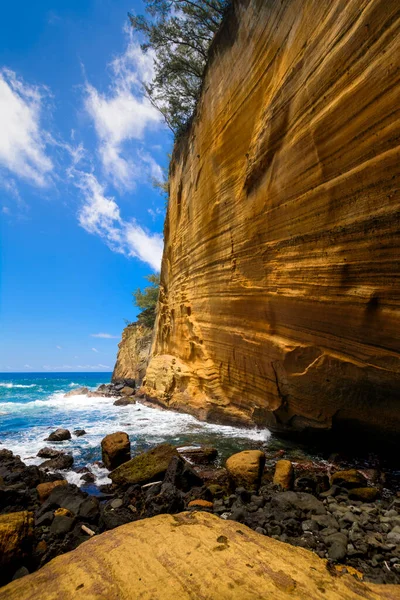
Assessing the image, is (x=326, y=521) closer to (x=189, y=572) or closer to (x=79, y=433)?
(x=189, y=572)

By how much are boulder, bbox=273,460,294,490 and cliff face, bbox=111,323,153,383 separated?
22422 millimetres

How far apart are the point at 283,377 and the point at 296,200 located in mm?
4300

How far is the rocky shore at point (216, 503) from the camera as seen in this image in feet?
11.4

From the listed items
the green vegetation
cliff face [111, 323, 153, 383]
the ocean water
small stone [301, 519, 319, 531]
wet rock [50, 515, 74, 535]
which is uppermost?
the green vegetation

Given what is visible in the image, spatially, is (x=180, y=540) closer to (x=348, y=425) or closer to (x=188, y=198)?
(x=348, y=425)

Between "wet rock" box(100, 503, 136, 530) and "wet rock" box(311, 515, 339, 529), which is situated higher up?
"wet rock" box(100, 503, 136, 530)

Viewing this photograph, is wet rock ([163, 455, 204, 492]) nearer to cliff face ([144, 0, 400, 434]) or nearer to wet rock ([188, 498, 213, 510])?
wet rock ([188, 498, 213, 510])

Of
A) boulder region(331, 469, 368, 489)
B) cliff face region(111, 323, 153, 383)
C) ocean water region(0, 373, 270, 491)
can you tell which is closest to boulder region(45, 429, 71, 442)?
ocean water region(0, 373, 270, 491)

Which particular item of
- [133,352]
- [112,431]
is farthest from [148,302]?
[112,431]

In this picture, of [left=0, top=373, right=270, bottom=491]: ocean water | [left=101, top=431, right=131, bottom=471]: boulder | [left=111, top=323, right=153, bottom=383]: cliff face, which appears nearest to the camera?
[left=101, top=431, right=131, bottom=471]: boulder

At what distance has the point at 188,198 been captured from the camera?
565 inches

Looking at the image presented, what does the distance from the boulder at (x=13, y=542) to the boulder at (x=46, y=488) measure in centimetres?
197

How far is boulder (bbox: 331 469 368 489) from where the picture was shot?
5.37m

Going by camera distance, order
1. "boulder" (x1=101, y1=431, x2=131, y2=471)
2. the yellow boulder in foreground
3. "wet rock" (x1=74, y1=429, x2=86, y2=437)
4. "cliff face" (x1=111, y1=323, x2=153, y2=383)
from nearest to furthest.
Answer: the yellow boulder in foreground, "boulder" (x1=101, y1=431, x2=131, y2=471), "wet rock" (x1=74, y1=429, x2=86, y2=437), "cliff face" (x1=111, y1=323, x2=153, y2=383)
